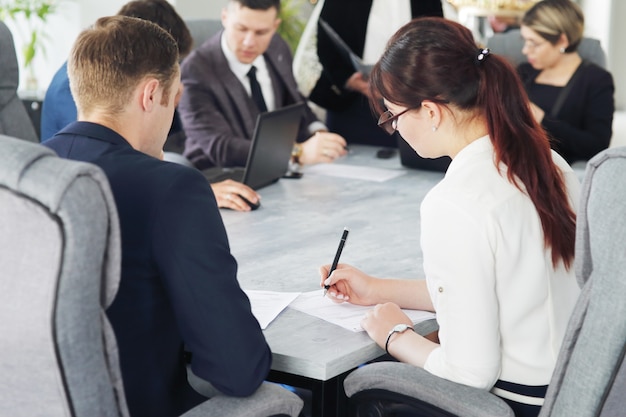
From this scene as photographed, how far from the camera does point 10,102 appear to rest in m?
3.16

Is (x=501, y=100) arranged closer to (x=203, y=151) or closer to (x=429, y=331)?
(x=429, y=331)

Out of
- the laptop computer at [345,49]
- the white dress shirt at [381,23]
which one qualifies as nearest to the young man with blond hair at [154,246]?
the laptop computer at [345,49]

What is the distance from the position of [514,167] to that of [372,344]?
0.42m

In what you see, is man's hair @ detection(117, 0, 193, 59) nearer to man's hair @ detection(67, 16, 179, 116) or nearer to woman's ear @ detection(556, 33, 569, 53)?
man's hair @ detection(67, 16, 179, 116)

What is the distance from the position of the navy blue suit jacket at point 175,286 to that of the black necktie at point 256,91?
87.3 inches

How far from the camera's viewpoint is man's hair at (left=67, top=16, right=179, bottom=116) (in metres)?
1.57

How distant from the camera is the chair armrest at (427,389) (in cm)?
151

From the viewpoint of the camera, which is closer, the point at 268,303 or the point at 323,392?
the point at 323,392

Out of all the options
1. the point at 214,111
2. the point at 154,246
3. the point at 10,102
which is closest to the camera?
the point at 154,246

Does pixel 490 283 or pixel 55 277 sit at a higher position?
pixel 55 277

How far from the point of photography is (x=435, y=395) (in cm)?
154

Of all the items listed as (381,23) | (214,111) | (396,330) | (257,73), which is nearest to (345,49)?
(381,23)

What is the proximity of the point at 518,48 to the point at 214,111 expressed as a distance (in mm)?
1443

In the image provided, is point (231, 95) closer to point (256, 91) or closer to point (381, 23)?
point (256, 91)
